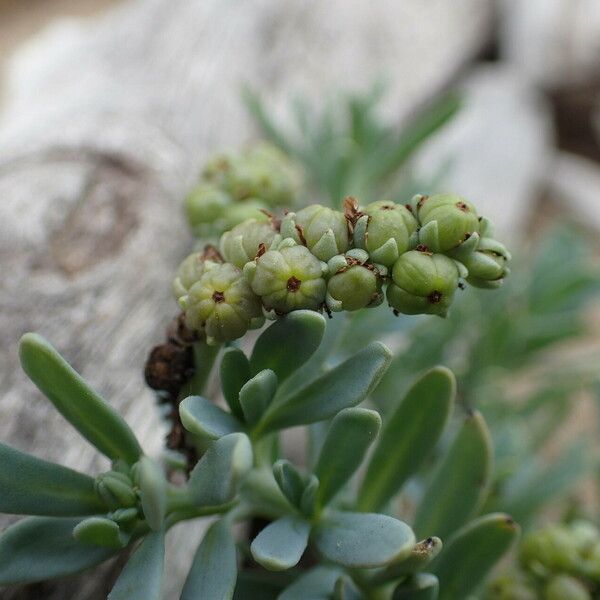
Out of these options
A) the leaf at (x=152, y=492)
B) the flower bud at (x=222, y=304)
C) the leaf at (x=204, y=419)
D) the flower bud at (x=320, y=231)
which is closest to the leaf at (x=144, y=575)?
the leaf at (x=152, y=492)

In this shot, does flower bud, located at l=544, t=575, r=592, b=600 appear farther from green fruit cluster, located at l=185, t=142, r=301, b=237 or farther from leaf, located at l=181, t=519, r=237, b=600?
green fruit cluster, located at l=185, t=142, r=301, b=237

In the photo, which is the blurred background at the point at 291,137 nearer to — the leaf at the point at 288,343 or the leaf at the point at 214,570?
the leaf at the point at 214,570

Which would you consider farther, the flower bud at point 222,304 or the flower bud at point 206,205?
the flower bud at point 206,205

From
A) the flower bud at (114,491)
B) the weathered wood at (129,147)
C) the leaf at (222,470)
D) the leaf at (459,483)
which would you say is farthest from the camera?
the weathered wood at (129,147)

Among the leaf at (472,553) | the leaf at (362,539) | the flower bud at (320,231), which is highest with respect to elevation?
the flower bud at (320,231)

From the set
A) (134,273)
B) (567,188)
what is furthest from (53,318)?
(567,188)

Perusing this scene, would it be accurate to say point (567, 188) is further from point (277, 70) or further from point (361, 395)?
point (361, 395)

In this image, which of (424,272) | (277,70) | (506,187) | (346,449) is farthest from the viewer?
(506,187)

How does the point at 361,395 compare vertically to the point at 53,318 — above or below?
below
